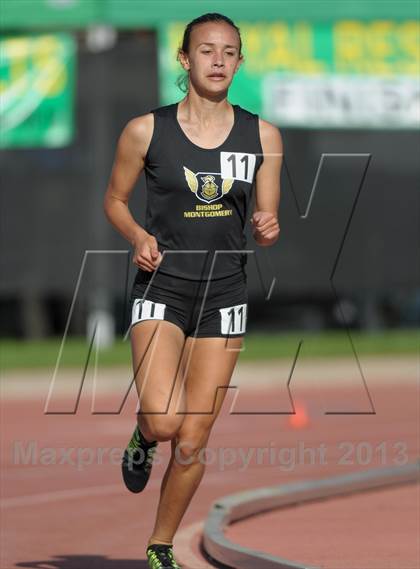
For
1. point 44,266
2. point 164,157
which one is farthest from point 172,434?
point 44,266

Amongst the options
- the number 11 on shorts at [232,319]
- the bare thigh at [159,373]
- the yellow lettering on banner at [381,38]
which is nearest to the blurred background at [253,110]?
the yellow lettering on banner at [381,38]

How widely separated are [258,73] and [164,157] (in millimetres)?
17065

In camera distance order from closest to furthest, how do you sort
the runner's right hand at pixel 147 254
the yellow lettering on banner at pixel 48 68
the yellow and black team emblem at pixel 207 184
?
1. the runner's right hand at pixel 147 254
2. the yellow and black team emblem at pixel 207 184
3. the yellow lettering on banner at pixel 48 68

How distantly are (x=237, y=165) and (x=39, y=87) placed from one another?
1716 cm

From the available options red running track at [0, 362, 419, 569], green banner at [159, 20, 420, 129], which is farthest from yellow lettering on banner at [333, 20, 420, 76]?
red running track at [0, 362, 419, 569]

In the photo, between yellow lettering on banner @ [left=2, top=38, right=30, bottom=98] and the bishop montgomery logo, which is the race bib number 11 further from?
yellow lettering on banner @ [left=2, top=38, right=30, bottom=98]

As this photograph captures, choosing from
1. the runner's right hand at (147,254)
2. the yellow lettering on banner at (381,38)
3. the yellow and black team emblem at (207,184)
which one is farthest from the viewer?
the yellow lettering on banner at (381,38)

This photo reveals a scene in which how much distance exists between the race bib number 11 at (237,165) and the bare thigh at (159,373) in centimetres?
77

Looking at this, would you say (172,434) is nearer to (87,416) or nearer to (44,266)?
(87,416)

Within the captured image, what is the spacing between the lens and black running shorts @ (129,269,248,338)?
704cm

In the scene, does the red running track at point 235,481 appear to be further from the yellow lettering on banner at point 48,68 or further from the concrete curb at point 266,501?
the yellow lettering on banner at point 48,68

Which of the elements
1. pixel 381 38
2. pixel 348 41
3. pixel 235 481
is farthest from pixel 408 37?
pixel 235 481

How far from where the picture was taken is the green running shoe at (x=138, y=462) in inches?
290

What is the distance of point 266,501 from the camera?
9586 mm
